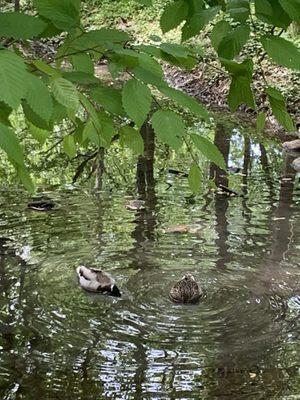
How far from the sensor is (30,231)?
7207 millimetres

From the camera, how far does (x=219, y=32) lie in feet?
6.12

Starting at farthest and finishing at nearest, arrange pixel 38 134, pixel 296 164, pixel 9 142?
pixel 296 164 → pixel 38 134 → pixel 9 142

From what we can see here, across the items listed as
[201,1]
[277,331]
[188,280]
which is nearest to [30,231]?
[188,280]

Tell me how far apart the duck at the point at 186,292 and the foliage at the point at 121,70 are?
11.3ft

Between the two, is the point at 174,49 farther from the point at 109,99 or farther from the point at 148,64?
the point at 109,99

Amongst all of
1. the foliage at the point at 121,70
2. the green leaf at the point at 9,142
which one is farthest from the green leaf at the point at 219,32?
the green leaf at the point at 9,142

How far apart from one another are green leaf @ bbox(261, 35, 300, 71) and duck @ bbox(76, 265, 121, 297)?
4.08m

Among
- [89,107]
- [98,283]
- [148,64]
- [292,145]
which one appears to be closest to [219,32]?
[148,64]

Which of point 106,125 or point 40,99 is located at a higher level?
point 40,99

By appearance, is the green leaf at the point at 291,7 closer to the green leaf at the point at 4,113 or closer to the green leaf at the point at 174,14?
the green leaf at the point at 174,14

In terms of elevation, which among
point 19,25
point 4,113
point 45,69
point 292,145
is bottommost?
point 292,145

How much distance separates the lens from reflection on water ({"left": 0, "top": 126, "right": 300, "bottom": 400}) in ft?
13.4

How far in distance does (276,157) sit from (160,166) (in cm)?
253

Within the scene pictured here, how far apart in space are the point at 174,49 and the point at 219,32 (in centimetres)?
26
